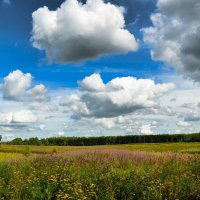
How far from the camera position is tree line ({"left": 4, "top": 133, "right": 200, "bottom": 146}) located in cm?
9074

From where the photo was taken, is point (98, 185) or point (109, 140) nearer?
point (98, 185)

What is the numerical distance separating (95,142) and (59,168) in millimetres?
87644

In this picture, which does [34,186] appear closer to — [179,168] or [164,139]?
[179,168]

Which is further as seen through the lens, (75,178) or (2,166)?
(2,166)

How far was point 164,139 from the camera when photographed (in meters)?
91.9

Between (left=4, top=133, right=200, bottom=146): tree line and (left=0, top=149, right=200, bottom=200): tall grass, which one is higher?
(left=4, top=133, right=200, bottom=146): tree line

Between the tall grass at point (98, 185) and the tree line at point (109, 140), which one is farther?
the tree line at point (109, 140)

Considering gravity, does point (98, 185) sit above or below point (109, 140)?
below

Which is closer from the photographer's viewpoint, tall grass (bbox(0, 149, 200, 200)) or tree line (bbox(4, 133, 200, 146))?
tall grass (bbox(0, 149, 200, 200))

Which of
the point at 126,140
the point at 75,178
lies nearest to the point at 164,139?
the point at 126,140

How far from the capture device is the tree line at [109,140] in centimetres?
9074

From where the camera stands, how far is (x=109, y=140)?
9844 centimetres

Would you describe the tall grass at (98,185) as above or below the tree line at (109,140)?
below

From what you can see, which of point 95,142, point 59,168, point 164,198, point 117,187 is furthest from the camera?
point 95,142
